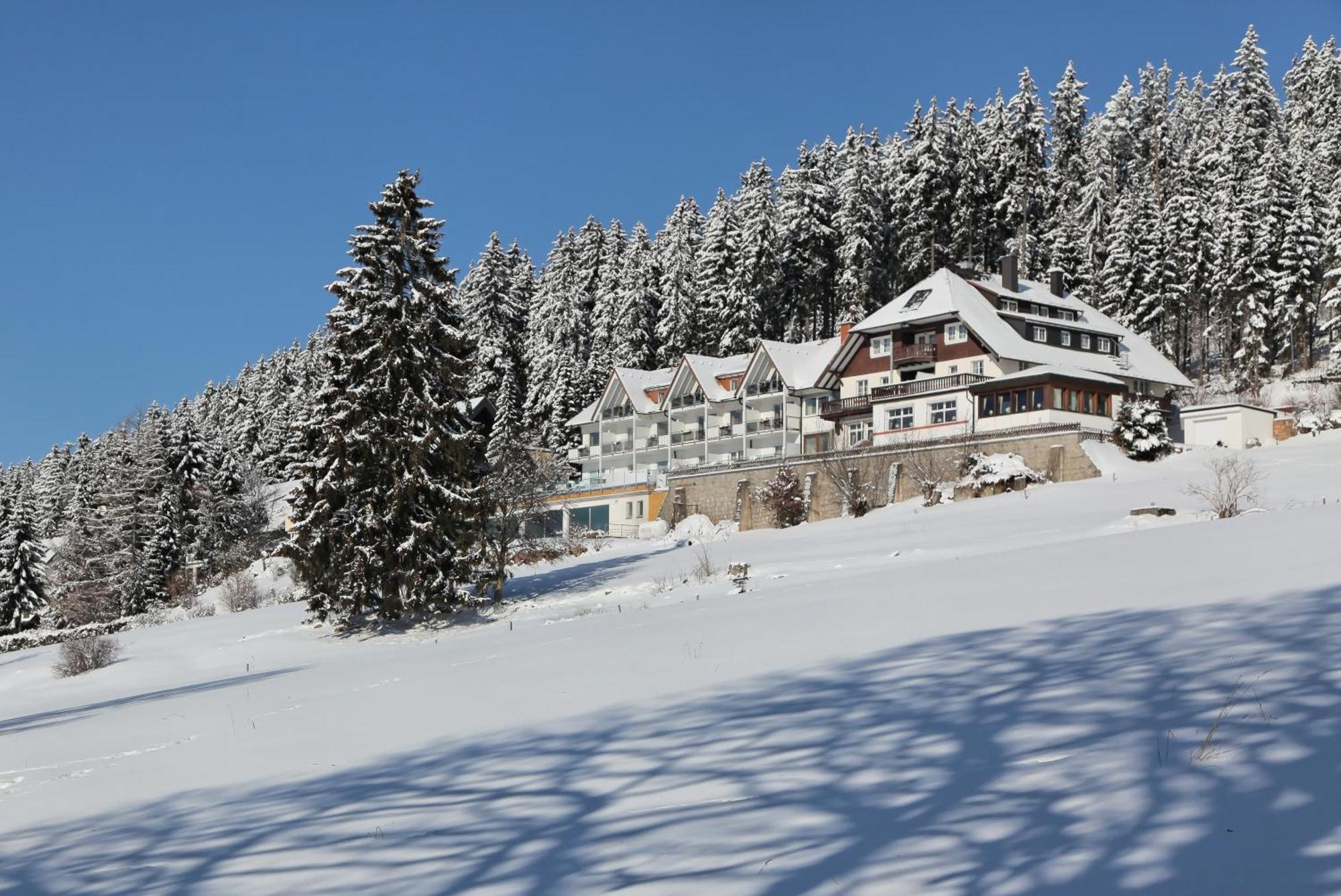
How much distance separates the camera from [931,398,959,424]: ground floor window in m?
56.2

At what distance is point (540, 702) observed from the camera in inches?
436

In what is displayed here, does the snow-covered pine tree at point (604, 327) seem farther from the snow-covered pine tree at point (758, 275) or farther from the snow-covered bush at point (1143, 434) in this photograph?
the snow-covered bush at point (1143, 434)

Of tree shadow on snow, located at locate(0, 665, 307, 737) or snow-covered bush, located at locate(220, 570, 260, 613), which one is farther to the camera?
snow-covered bush, located at locate(220, 570, 260, 613)

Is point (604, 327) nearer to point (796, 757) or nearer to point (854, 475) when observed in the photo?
point (854, 475)

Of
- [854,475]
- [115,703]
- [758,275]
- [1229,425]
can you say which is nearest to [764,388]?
[758,275]

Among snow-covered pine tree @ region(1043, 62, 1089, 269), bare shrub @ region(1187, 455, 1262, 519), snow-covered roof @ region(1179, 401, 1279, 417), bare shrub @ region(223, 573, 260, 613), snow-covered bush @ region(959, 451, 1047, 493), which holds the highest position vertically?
snow-covered pine tree @ region(1043, 62, 1089, 269)

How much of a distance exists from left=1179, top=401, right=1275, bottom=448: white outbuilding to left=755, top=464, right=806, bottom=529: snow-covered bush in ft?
57.3

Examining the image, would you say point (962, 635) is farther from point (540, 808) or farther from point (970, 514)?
point (970, 514)

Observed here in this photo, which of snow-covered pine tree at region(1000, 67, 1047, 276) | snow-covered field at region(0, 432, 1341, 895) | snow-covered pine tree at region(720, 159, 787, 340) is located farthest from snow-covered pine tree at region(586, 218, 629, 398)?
snow-covered field at region(0, 432, 1341, 895)

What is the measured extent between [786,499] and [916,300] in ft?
49.4

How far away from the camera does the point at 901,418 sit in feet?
193

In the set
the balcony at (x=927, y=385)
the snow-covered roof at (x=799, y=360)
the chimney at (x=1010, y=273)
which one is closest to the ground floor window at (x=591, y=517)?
the snow-covered roof at (x=799, y=360)

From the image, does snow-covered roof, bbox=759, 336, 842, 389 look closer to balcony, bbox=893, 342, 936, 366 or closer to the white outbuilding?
balcony, bbox=893, 342, 936, 366

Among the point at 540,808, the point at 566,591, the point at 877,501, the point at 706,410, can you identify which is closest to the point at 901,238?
the point at 706,410
